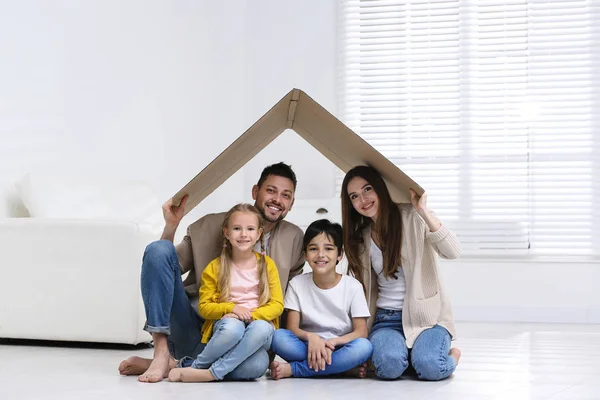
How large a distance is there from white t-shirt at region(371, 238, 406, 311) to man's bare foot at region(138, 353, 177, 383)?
66cm

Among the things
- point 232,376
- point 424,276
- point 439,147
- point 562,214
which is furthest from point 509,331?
point 232,376

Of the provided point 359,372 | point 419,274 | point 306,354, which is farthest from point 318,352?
point 419,274

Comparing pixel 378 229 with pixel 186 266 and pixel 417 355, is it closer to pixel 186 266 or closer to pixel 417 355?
pixel 417 355

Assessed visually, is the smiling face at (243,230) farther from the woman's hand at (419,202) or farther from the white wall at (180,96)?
the white wall at (180,96)

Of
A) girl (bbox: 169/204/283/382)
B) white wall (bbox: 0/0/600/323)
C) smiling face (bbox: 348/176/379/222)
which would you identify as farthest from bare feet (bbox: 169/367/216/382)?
white wall (bbox: 0/0/600/323)

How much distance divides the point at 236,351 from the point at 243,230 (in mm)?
348

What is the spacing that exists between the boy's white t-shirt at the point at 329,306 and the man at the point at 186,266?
8 centimetres

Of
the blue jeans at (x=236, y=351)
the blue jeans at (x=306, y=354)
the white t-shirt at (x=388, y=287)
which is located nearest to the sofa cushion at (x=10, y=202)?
the blue jeans at (x=236, y=351)

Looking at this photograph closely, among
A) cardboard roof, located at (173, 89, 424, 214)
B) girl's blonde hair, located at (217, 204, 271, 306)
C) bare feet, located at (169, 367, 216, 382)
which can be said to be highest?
cardboard roof, located at (173, 89, 424, 214)

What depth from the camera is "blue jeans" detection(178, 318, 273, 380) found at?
2279 millimetres

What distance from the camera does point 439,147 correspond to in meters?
5.17

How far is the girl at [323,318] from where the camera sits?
239 cm

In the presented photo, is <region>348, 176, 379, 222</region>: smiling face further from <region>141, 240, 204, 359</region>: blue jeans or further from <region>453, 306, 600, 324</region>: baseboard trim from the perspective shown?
<region>453, 306, 600, 324</region>: baseboard trim

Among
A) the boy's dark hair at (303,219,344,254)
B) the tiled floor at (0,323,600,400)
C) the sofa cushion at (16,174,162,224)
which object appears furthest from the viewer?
the sofa cushion at (16,174,162,224)
